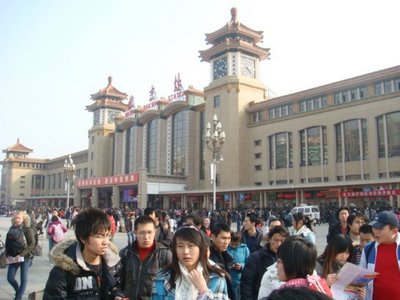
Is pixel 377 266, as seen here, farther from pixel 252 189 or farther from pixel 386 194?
pixel 252 189

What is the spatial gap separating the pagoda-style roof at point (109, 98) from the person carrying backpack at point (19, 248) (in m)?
61.9

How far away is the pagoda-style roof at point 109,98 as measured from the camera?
66.9 meters

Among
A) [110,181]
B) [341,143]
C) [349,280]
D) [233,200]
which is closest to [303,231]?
[349,280]

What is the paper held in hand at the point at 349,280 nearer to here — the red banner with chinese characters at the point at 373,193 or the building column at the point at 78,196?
the red banner with chinese characters at the point at 373,193

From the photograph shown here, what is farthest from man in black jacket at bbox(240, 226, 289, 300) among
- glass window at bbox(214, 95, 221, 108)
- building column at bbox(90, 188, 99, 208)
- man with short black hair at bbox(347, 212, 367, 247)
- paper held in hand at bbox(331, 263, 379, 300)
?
building column at bbox(90, 188, 99, 208)

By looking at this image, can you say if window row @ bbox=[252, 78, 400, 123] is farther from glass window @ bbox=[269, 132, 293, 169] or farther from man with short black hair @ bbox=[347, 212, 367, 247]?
man with short black hair @ bbox=[347, 212, 367, 247]

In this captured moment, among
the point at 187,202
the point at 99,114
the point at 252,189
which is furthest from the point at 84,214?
the point at 99,114

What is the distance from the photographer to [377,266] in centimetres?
376

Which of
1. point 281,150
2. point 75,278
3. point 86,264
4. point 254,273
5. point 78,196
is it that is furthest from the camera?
point 78,196

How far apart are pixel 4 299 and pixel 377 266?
224 inches

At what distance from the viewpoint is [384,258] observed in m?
3.75

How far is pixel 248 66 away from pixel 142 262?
44603 millimetres

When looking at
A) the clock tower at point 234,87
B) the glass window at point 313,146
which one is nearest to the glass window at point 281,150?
the glass window at point 313,146

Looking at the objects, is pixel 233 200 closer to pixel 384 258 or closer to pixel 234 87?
pixel 234 87
